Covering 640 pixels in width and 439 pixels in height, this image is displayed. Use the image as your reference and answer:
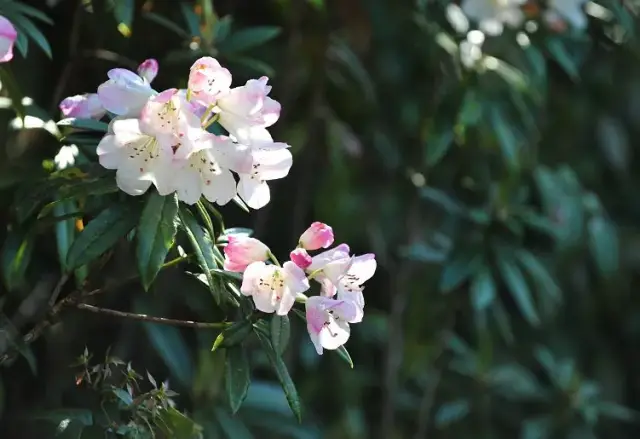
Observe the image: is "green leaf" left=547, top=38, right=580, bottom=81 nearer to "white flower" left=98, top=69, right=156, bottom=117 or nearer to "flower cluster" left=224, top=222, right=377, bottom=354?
"flower cluster" left=224, top=222, right=377, bottom=354

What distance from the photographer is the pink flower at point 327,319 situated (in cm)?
98

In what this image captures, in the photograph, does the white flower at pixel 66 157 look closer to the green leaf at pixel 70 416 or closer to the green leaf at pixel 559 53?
the green leaf at pixel 70 416

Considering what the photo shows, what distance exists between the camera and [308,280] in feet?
3.28

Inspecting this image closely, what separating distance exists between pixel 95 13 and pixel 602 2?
37.0 inches

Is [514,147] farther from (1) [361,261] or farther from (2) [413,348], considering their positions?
(1) [361,261]

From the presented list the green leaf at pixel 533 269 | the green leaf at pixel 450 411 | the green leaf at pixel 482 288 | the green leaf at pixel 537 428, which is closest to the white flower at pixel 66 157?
the green leaf at pixel 482 288

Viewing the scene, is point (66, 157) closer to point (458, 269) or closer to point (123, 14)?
point (123, 14)

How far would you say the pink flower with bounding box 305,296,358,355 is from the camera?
0.98 meters

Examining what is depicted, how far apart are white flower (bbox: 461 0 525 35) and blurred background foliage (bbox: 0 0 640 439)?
36mm

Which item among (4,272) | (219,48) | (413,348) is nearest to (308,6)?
(219,48)

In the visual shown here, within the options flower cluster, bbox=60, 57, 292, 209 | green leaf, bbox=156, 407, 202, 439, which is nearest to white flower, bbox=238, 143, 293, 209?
flower cluster, bbox=60, 57, 292, 209

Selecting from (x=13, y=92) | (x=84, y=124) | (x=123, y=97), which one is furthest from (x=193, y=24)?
(x=123, y=97)

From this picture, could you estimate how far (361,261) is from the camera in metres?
1.03

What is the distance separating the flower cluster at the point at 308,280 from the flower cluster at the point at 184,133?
2.8 inches
